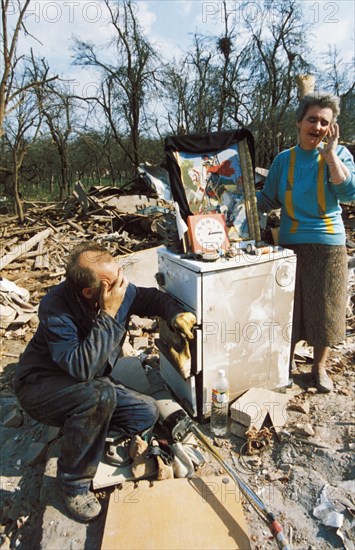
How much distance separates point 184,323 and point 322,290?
46.3 inches

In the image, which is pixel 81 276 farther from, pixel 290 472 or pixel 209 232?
pixel 290 472

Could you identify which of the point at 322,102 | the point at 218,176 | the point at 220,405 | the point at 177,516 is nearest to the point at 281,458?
the point at 220,405

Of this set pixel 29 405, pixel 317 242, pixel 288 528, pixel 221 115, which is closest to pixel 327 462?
pixel 288 528

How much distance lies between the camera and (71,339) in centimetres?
192

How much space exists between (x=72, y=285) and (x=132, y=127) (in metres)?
15.8

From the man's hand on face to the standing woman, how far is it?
145cm

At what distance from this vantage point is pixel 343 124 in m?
19.2

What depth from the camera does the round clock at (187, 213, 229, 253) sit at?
255 centimetres

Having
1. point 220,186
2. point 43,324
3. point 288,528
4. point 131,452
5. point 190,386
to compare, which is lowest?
point 288,528

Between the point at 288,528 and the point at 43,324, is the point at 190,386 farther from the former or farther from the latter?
the point at 43,324

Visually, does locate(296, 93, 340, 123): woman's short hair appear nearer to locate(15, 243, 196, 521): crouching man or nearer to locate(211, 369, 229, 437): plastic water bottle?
locate(15, 243, 196, 521): crouching man

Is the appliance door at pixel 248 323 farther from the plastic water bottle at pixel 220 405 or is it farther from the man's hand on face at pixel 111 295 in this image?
the man's hand on face at pixel 111 295

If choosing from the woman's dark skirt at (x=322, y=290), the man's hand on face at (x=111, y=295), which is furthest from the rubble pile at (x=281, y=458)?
the man's hand on face at (x=111, y=295)

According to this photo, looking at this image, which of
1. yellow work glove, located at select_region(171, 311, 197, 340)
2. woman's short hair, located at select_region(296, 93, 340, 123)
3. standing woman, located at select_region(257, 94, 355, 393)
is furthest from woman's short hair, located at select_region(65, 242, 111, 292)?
woman's short hair, located at select_region(296, 93, 340, 123)
